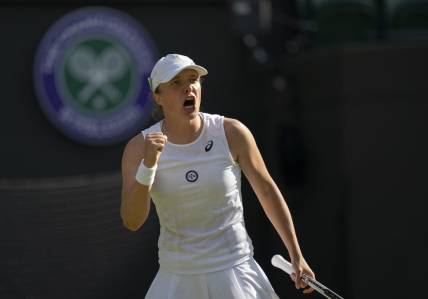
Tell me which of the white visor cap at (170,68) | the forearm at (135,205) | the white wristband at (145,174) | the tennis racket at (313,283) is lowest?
the tennis racket at (313,283)

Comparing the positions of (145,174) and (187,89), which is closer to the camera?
(145,174)

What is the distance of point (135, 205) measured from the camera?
3.97 metres

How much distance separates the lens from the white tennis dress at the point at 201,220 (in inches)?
161

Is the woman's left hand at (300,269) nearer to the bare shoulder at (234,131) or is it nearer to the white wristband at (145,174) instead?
the bare shoulder at (234,131)

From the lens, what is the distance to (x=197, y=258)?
13.6 ft

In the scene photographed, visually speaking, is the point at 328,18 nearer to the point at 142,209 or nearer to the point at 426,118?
the point at 426,118

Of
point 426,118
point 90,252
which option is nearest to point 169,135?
point 90,252

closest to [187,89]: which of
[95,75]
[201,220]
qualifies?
[201,220]

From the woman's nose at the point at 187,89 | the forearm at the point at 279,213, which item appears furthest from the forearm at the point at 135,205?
the forearm at the point at 279,213

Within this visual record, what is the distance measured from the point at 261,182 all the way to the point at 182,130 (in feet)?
1.24

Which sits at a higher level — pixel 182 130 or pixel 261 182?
pixel 182 130

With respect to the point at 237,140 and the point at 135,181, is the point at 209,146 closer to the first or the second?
the point at 237,140

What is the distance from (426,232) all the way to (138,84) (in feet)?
9.22

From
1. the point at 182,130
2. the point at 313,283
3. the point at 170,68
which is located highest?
the point at 170,68
